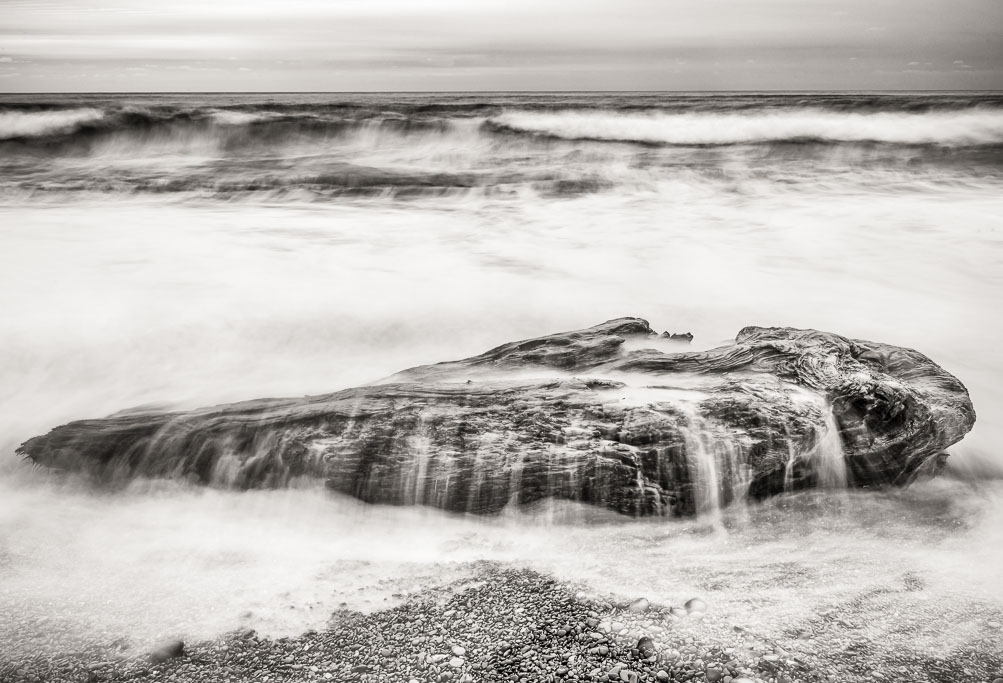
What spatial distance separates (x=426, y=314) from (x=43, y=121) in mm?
16676

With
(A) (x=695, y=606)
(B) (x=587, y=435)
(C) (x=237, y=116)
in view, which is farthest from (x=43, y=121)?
(A) (x=695, y=606)

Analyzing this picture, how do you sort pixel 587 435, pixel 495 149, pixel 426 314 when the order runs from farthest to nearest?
pixel 495 149, pixel 426 314, pixel 587 435

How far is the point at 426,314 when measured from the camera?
535 cm

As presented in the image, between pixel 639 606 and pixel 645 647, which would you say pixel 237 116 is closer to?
pixel 639 606

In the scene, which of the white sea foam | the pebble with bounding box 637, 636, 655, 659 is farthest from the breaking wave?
the pebble with bounding box 637, 636, 655, 659

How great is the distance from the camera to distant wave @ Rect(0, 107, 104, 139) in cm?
1650

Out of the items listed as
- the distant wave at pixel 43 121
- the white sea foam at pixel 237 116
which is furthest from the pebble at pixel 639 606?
the distant wave at pixel 43 121

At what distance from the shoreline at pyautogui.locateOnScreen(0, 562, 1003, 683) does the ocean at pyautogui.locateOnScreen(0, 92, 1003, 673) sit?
0.08m

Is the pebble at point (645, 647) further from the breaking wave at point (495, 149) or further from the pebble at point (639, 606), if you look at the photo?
the breaking wave at point (495, 149)

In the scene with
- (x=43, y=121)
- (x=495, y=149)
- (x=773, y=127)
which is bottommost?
(x=495, y=149)

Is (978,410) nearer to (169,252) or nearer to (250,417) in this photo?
(250,417)

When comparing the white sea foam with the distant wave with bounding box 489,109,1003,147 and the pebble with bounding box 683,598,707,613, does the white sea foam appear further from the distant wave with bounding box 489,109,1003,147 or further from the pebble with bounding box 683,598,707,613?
the pebble with bounding box 683,598,707,613

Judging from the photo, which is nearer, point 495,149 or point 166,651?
point 166,651

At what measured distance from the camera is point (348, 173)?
12.9 m
